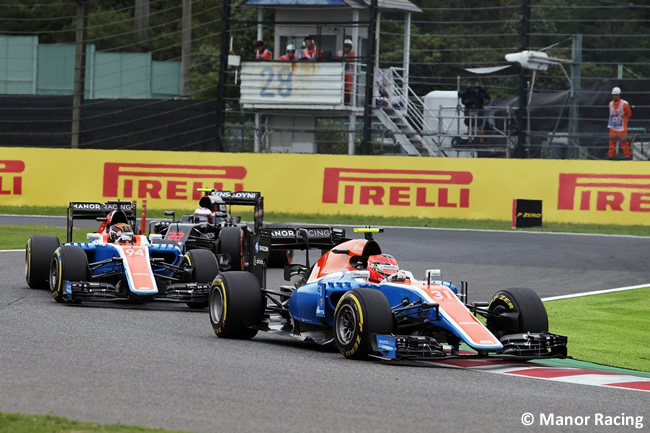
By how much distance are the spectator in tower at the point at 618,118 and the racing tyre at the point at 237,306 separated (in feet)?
62.7

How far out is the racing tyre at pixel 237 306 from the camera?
12734 millimetres

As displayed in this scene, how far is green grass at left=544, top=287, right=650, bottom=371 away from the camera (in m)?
12.4

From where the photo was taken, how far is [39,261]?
665 inches

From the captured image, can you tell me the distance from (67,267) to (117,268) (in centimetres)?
74

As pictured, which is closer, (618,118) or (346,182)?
(346,182)

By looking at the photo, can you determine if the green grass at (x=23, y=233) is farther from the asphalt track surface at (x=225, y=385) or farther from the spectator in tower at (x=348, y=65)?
the spectator in tower at (x=348, y=65)

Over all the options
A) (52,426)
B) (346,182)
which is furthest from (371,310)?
(346,182)

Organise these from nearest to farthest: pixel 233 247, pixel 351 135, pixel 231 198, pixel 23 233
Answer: pixel 233 247 → pixel 231 198 → pixel 23 233 → pixel 351 135

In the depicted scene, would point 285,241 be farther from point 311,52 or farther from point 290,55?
point 290,55

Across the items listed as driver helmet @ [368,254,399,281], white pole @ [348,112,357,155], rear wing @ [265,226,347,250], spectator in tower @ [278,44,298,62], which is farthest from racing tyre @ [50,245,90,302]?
spectator in tower @ [278,44,298,62]

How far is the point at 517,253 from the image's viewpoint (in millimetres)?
23266

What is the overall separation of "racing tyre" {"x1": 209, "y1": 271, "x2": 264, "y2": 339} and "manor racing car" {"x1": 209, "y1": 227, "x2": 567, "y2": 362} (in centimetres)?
1

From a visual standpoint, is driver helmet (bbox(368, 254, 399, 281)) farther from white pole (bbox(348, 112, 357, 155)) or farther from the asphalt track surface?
white pole (bbox(348, 112, 357, 155))

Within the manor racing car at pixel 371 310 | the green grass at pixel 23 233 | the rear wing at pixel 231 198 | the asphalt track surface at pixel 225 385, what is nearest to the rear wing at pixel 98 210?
the rear wing at pixel 231 198
